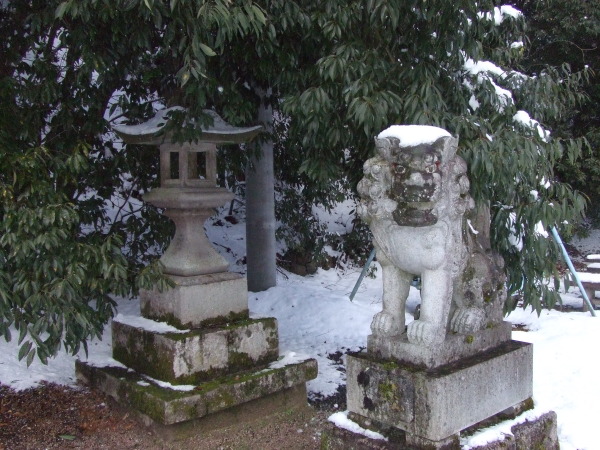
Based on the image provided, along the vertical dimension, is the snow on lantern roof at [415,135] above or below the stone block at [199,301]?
above

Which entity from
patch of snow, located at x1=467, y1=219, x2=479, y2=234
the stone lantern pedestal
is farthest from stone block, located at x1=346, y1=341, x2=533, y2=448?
the stone lantern pedestal

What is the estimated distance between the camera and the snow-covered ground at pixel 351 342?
4.02 m

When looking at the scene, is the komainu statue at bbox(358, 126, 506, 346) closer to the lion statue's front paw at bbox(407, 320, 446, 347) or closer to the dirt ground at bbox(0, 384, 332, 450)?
the lion statue's front paw at bbox(407, 320, 446, 347)

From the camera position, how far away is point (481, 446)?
2.82 m

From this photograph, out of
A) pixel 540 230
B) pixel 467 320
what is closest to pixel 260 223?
pixel 540 230

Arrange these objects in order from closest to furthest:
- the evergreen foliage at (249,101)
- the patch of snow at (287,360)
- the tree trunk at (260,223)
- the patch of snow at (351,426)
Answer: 1. the patch of snow at (351,426)
2. the evergreen foliage at (249,101)
3. the patch of snow at (287,360)
4. the tree trunk at (260,223)

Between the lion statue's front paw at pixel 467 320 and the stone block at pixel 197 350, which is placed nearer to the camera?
the lion statue's front paw at pixel 467 320

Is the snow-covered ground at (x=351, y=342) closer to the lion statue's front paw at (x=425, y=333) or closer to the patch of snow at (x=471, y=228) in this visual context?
the lion statue's front paw at (x=425, y=333)

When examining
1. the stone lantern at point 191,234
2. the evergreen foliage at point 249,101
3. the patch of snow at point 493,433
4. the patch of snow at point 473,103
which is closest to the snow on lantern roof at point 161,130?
the stone lantern at point 191,234

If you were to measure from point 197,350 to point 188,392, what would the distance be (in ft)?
0.95

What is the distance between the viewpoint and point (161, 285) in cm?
377

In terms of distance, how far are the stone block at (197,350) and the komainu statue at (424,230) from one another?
1.39 m

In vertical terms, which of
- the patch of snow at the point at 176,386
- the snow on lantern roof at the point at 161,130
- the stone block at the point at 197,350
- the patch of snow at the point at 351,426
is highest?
the snow on lantern roof at the point at 161,130

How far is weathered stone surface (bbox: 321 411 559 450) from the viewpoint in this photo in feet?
9.20
